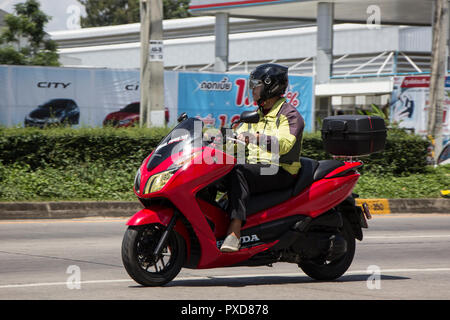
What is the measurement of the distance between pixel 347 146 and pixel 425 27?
3988cm

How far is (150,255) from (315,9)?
3334 cm

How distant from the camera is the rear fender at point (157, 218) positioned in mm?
6031

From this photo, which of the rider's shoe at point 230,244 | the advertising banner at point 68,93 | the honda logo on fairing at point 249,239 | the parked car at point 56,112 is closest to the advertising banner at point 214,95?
the advertising banner at point 68,93

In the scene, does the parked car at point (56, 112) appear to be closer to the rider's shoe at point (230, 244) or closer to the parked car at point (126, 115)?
the parked car at point (126, 115)

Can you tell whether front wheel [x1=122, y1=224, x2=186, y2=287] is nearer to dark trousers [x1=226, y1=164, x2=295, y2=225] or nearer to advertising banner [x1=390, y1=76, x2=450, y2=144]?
dark trousers [x1=226, y1=164, x2=295, y2=225]

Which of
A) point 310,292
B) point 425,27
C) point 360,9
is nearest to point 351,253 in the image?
point 310,292

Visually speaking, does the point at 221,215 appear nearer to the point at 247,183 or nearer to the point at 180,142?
the point at 247,183

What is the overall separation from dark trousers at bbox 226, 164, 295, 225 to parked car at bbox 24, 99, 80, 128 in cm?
1471

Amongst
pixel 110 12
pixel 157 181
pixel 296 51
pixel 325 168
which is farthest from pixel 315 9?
pixel 110 12

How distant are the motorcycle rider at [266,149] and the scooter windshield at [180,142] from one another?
0.36 m

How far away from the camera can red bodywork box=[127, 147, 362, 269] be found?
607 cm

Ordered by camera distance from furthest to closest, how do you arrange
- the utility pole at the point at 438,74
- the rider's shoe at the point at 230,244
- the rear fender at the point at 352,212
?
1. the utility pole at the point at 438,74
2. the rear fender at the point at 352,212
3. the rider's shoe at the point at 230,244

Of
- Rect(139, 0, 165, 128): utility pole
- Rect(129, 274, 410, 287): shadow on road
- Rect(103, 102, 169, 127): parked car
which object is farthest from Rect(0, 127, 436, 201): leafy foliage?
Rect(103, 102, 169, 127): parked car

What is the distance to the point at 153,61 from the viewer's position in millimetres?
15625
